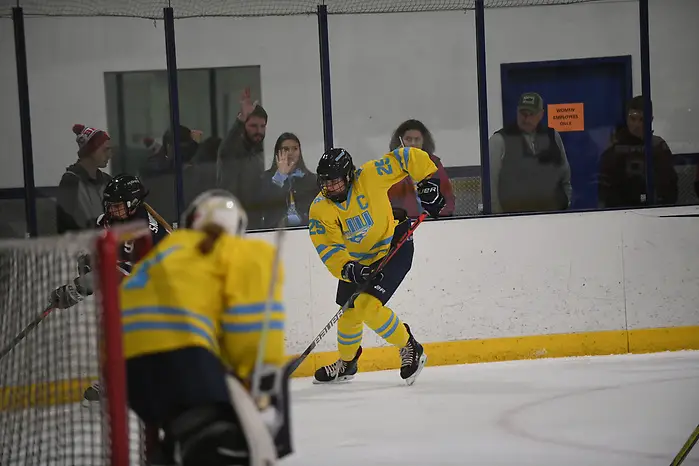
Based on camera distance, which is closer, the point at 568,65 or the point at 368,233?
the point at 368,233

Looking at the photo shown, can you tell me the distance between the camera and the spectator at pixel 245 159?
18.8 ft

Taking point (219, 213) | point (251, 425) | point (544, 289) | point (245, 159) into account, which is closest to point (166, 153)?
point (245, 159)

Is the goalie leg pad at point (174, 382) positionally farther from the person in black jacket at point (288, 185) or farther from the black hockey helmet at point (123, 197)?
the person in black jacket at point (288, 185)

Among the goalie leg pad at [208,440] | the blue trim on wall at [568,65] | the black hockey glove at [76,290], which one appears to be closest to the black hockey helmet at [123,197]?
the black hockey glove at [76,290]

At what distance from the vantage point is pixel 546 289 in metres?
5.63

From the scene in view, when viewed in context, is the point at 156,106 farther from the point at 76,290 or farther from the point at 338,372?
the point at 338,372

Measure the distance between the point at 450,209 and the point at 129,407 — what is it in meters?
3.69

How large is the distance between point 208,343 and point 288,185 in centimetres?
372

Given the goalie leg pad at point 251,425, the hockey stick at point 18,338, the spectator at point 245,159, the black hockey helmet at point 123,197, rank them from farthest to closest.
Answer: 1. the spectator at point 245,159
2. the black hockey helmet at point 123,197
3. the hockey stick at point 18,338
4. the goalie leg pad at point 251,425

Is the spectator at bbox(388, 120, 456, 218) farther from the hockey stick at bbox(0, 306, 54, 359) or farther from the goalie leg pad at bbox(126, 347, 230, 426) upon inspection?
the goalie leg pad at bbox(126, 347, 230, 426)

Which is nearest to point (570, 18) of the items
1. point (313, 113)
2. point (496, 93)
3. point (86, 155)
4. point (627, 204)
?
point (496, 93)

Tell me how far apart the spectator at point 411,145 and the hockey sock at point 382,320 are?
34.4 inches

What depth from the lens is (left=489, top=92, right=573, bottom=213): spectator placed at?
5.82 meters

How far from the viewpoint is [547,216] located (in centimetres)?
565
